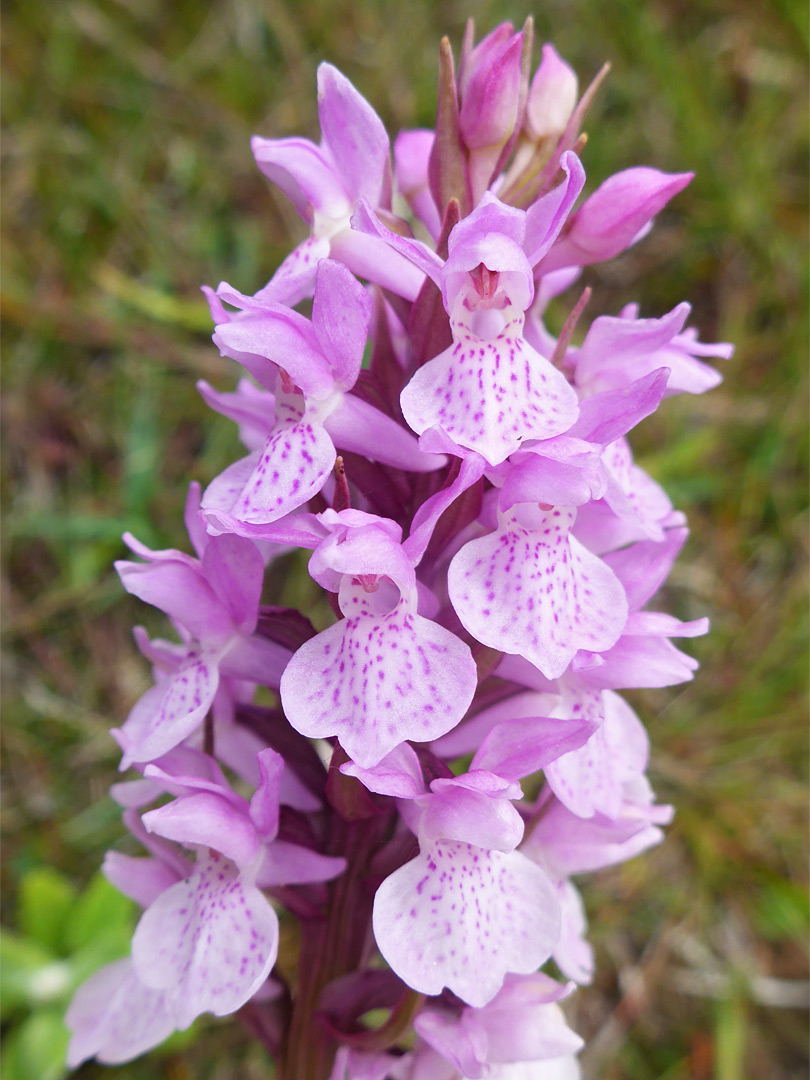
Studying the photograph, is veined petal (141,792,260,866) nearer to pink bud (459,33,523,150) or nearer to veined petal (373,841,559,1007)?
veined petal (373,841,559,1007)

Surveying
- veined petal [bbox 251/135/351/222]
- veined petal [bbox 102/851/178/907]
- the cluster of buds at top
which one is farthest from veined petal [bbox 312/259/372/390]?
veined petal [bbox 102/851/178/907]

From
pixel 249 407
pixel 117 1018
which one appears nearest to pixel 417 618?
pixel 249 407

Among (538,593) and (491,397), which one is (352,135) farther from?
(538,593)

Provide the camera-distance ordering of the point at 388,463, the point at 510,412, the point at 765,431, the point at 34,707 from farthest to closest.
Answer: the point at 765,431
the point at 34,707
the point at 388,463
the point at 510,412

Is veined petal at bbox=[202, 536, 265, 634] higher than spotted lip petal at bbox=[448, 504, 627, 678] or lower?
lower

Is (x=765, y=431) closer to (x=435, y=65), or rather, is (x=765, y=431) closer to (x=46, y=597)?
(x=435, y=65)

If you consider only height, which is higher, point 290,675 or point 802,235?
point 802,235

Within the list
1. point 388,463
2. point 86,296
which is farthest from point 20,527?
point 388,463
